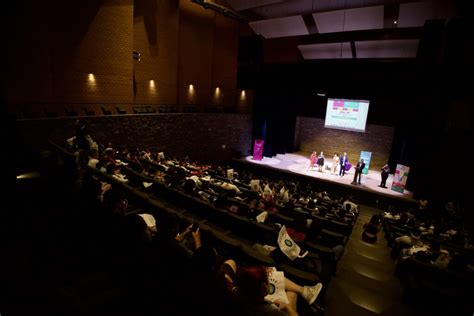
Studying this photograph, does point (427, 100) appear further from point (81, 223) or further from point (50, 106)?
point (50, 106)

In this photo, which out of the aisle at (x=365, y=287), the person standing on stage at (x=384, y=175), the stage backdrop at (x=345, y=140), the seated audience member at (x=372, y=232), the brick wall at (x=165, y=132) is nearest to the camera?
the aisle at (x=365, y=287)

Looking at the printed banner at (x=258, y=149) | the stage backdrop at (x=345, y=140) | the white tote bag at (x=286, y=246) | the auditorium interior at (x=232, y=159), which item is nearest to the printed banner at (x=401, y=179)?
the auditorium interior at (x=232, y=159)

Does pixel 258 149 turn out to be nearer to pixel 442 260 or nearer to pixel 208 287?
pixel 442 260

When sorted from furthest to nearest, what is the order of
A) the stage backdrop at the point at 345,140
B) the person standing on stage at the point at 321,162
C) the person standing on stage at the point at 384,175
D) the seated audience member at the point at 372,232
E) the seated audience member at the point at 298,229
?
1. the stage backdrop at the point at 345,140
2. the person standing on stage at the point at 321,162
3. the person standing on stage at the point at 384,175
4. the seated audience member at the point at 372,232
5. the seated audience member at the point at 298,229

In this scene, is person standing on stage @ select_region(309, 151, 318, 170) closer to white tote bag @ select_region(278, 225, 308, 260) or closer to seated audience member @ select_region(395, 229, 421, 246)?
seated audience member @ select_region(395, 229, 421, 246)

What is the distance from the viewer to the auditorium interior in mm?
2619

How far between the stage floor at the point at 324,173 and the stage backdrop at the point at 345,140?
1133 millimetres

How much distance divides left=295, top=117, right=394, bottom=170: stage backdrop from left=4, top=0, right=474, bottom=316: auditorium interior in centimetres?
8

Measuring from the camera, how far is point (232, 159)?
15.6 meters

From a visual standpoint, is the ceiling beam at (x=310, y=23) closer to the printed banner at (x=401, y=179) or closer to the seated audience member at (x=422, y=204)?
the printed banner at (x=401, y=179)

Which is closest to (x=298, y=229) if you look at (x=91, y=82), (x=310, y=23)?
(x=91, y=82)

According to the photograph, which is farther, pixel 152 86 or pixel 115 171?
pixel 152 86

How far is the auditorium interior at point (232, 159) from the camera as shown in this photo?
262 cm

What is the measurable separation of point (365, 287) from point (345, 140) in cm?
1326
